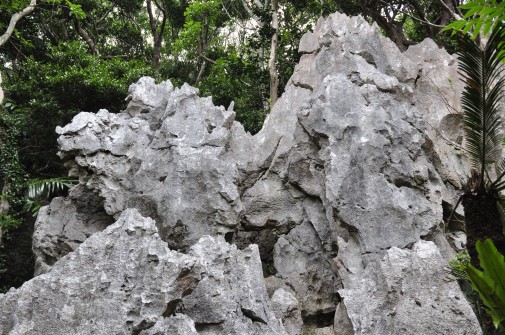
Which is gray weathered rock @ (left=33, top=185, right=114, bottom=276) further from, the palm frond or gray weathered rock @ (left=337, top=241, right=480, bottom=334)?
the palm frond

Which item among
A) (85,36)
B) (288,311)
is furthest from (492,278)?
(85,36)

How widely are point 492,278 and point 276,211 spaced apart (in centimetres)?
639

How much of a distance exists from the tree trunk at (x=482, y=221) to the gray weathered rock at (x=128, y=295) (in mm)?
2897

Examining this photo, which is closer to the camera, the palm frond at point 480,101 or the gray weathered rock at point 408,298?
the palm frond at point 480,101

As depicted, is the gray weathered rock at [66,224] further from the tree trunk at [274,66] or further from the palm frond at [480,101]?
the palm frond at [480,101]

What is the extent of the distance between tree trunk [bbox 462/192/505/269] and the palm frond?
19 centimetres

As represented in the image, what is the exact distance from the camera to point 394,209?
9.12 meters

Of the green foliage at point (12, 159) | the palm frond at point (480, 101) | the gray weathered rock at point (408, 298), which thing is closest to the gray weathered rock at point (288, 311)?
the gray weathered rock at point (408, 298)

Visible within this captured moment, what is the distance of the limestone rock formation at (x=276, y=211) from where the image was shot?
622 centimetres

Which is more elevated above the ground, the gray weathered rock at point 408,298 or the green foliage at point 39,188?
the green foliage at point 39,188

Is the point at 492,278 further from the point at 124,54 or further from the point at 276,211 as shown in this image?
the point at 124,54

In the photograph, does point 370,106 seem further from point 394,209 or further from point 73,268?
point 73,268

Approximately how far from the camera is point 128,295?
595 centimetres

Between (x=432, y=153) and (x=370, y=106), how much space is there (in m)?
1.61
